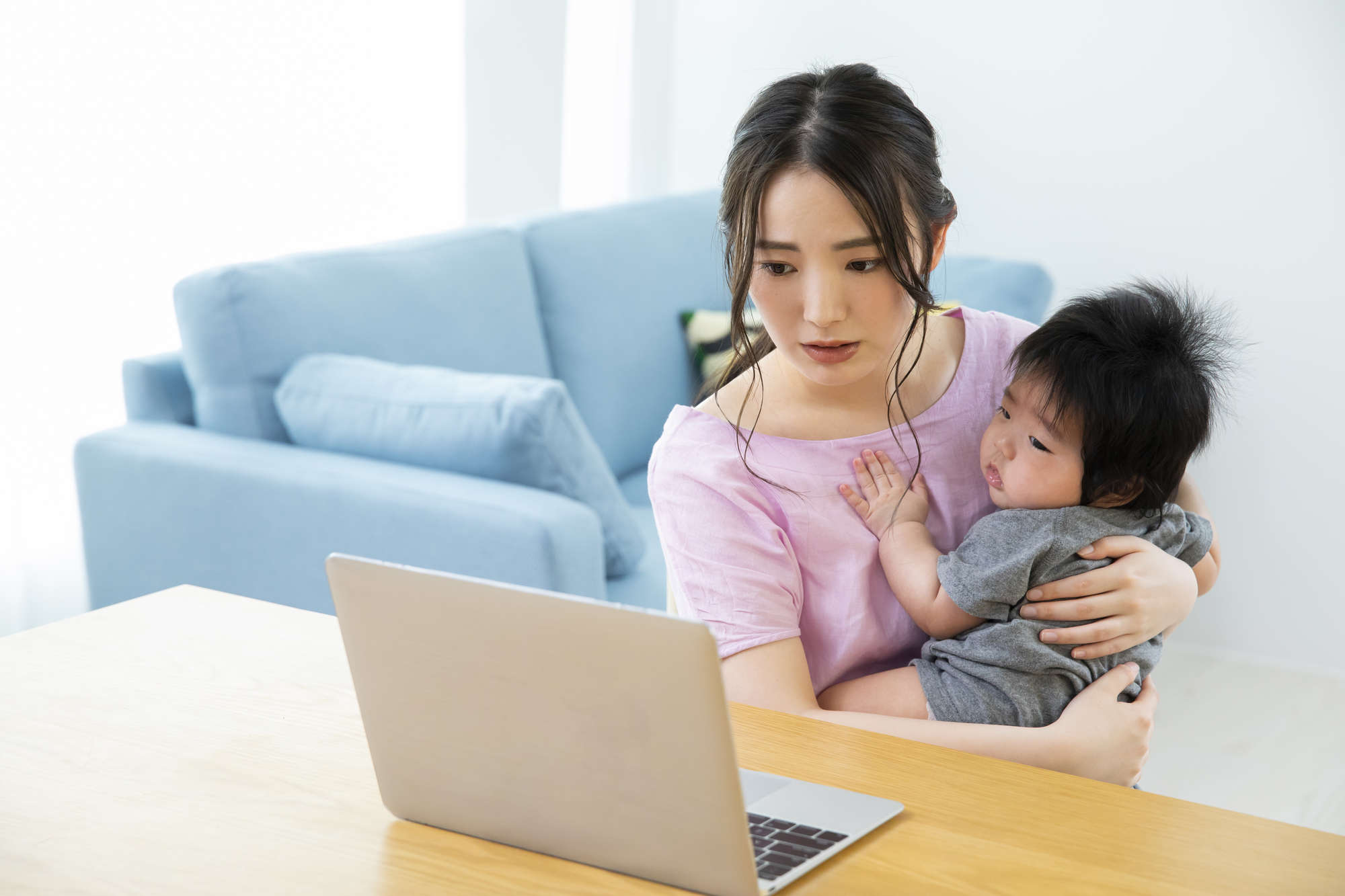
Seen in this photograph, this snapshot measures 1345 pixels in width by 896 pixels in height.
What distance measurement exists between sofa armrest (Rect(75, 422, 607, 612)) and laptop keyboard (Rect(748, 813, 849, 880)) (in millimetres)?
1001

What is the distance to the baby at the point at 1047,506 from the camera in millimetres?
1058

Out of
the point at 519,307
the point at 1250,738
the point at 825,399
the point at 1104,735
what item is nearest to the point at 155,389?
the point at 519,307

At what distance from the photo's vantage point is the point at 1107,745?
0.98m

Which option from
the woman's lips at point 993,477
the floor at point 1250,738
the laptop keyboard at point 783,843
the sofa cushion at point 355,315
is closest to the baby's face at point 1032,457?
the woman's lips at point 993,477

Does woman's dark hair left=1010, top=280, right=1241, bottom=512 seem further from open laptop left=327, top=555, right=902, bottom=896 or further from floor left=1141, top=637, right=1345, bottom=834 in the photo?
floor left=1141, top=637, right=1345, bottom=834

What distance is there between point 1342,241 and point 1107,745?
2341mm

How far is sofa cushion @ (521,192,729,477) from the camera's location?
2771 millimetres

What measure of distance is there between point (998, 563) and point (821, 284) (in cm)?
30

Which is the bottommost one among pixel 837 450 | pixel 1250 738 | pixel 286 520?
pixel 1250 738

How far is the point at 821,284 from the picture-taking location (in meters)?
1.02

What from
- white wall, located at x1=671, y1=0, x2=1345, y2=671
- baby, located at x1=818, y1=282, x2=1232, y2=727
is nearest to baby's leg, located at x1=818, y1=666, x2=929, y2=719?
baby, located at x1=818, y1=282, x2=1232, y2=727

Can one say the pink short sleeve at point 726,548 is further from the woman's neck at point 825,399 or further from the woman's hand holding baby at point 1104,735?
the woman's hand holding baby at point 1104,735

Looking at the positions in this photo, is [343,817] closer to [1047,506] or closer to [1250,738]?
[1047,506]

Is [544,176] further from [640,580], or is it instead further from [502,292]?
[640,580]
